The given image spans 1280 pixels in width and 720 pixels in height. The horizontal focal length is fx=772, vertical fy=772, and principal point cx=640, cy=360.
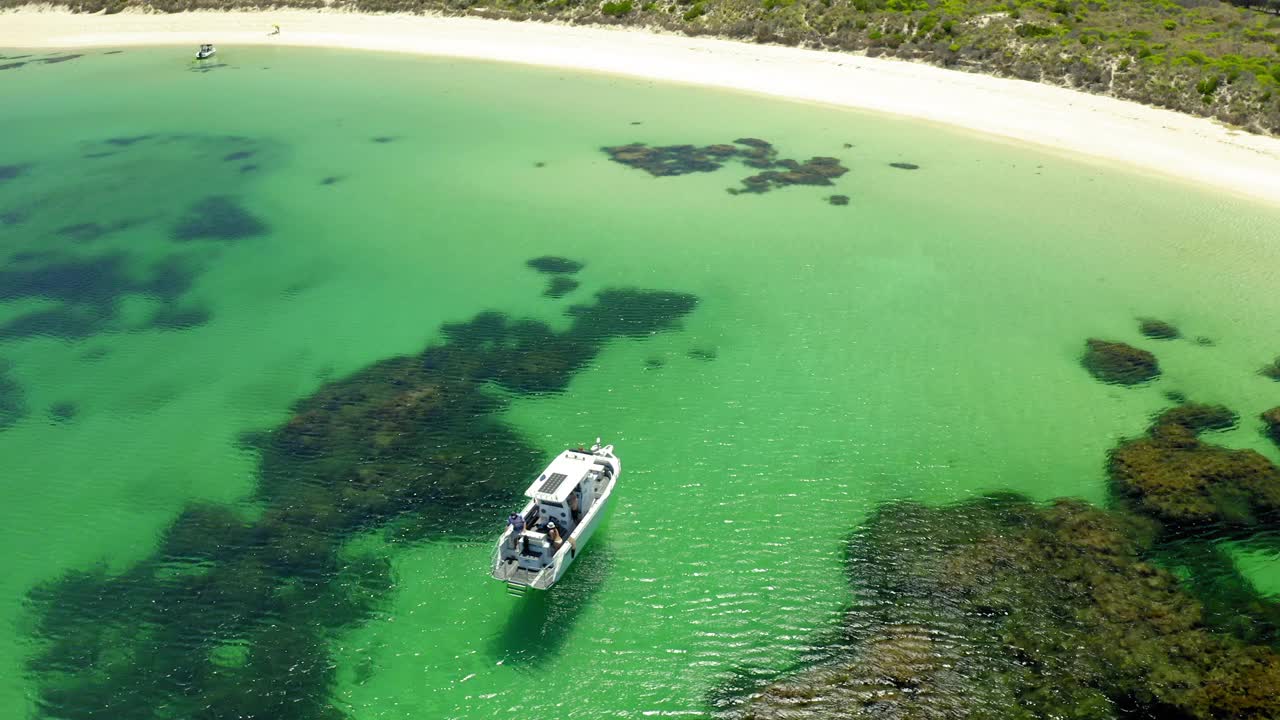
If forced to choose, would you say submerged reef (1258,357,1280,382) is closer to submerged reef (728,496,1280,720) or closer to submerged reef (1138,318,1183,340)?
submerged reef (1138,318,1183,340)

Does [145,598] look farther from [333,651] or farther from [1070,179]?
[1070,179]

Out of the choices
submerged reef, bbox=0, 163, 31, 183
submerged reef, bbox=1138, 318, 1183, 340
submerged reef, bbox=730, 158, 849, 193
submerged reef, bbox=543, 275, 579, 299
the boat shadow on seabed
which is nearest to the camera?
the boat shadow on seabed

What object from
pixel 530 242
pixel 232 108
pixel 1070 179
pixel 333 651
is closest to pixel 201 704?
pixel 333 651

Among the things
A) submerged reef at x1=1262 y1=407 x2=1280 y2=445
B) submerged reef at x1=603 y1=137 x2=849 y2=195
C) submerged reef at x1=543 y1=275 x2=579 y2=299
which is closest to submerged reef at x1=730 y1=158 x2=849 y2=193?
submerged reef at x1=603 y1=137 x2=849 y2=195

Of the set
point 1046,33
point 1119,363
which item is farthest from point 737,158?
point 1046,33

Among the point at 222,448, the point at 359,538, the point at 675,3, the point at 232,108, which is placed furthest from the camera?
the point at 675,3

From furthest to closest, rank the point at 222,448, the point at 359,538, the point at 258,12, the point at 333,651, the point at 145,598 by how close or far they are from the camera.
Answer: the point at 258,12 → the point at 222,448 → the point at 359,538 → the point at 145,598 → the point at 333,651

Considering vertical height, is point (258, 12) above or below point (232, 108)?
→ above

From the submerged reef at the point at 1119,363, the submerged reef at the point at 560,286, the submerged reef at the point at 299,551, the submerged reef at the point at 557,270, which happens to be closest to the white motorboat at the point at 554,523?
the submerged reef at the point at 299,551
